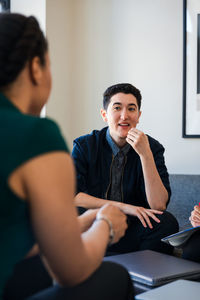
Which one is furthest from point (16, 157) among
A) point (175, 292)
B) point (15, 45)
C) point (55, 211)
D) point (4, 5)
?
point (4, 5)

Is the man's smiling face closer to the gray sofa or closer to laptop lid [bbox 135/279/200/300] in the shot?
the gray sofa

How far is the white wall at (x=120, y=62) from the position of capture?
2918 millimetres

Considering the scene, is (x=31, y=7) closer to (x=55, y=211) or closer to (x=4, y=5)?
(x=4, y=5)

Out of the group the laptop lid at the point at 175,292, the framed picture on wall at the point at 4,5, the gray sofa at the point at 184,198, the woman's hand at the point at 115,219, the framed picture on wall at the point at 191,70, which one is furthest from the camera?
the framed picture on wall at the point at 191,70

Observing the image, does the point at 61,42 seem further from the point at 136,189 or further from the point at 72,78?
the point at 136,189

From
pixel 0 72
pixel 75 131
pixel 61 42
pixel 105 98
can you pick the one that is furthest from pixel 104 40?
pixel 0 72

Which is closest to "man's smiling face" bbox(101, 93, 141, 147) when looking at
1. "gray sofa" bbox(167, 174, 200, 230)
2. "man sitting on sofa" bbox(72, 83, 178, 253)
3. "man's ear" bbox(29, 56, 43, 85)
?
"man sitting on sofa" bbox(72, 83, 178, 253)

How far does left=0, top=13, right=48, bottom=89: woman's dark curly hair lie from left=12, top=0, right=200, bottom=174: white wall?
2159 mm

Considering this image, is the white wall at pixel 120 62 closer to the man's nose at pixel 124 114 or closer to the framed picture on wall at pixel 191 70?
the framed picture on wall at pixel 191 70

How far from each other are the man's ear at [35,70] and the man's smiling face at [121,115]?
1.42m

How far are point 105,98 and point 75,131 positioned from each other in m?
0.94

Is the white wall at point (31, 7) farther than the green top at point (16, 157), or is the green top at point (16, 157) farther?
the white wall at point (31, 7)

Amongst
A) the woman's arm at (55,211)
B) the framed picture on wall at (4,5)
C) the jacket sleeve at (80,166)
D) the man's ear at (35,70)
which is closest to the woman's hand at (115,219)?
the woman's arm at (55,211)

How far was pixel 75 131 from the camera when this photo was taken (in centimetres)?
319
